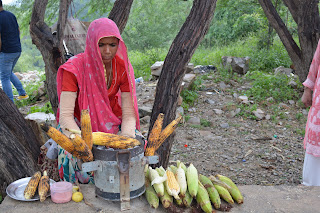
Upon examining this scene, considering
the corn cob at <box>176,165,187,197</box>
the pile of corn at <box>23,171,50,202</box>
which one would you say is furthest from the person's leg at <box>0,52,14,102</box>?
the corn cob at <box>176,165,187,197</box>

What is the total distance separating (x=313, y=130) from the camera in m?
2.83

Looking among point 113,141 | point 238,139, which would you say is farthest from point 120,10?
point 238,139

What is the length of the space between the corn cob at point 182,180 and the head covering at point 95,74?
0.84 meters

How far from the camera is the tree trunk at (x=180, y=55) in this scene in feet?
10.4

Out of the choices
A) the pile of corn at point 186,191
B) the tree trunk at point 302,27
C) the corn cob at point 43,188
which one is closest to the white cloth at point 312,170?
the pile of corn at point 186,191

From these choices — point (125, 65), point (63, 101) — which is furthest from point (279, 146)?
point (63, 101)

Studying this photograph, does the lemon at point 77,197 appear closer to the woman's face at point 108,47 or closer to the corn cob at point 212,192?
the corn cob at point 212,192

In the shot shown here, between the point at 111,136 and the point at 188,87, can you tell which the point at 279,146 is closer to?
the point at 188,87

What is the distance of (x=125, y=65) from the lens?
265cm

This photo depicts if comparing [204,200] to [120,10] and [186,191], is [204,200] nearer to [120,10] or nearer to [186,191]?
[186,191]

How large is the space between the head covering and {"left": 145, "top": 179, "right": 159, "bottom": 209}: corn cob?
80cm

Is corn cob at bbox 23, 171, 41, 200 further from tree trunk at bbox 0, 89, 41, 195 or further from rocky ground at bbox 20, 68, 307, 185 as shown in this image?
rocky ground at bbox 20, 68, 307, 185

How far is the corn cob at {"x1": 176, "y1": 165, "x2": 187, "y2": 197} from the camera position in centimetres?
193

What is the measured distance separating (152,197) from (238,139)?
12.0 ft
